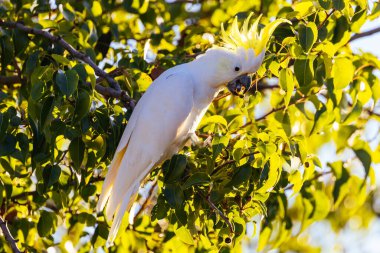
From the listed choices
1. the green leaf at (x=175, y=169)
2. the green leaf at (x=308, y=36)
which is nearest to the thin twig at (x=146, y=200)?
the green leaf at (x=175, y=169)

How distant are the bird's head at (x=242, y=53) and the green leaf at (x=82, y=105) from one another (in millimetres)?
830

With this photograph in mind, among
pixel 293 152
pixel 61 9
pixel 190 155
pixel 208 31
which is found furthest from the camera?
pixel 208 31

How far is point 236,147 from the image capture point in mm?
3043

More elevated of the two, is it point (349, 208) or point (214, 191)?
point (214, 191)

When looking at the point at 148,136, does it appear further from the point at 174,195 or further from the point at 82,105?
the point at 82,105

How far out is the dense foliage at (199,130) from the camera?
302cm

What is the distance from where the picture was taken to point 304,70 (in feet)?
10.1

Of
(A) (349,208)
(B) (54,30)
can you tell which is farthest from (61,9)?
(A) (349,208)

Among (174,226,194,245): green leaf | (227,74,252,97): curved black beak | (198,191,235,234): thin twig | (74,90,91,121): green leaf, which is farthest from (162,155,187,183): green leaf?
(227,74,252,97): curved black beak

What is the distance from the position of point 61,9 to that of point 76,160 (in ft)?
3.12

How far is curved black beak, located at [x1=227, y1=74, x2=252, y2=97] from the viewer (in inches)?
141

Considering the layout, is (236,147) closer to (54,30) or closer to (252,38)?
(252,38)

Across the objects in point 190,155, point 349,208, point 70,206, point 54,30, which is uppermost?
point 54,30

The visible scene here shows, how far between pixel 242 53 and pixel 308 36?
2.05 feet
